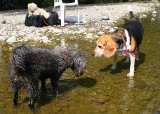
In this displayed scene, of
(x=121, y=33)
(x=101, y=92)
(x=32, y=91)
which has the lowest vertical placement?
(x=101, y=92)

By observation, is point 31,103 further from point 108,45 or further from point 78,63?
point 108,45

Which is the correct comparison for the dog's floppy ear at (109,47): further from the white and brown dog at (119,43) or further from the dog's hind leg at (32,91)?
the dog's hind leg at (32,91)

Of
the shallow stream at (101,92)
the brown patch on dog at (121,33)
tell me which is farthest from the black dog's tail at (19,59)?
the brown patch on dog at (121,33)

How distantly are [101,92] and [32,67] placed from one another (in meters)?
1.85

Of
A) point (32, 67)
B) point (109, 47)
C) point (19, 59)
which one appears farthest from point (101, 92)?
point (19, 59)

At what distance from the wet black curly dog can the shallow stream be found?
33cm

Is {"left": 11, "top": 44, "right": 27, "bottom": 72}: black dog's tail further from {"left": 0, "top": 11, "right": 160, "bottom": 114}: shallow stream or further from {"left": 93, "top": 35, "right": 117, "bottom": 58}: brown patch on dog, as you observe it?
{"left": 93, "top": 35, "right": 117, "bottom": 58}: brown patch on dog

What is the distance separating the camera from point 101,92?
448 cm

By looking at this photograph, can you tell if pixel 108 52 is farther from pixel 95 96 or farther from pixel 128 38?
pixel 95 96

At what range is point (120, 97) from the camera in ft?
13.8

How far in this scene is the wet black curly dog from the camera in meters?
3.36

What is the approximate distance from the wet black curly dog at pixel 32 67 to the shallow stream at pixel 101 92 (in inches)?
12.9

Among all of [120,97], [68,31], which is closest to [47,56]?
[120,97]

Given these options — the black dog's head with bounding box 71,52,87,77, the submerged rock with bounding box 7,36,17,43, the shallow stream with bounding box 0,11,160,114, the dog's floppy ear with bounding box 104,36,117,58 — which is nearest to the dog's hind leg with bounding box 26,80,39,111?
the shallow stream with bounding box 0,11,160,114
